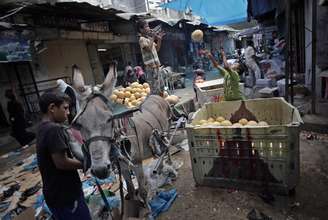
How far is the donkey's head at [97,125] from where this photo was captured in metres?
1.95

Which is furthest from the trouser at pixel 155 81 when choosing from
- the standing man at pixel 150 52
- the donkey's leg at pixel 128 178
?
the donkey's leg at pixel 128 178

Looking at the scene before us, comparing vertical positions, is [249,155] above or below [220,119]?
below

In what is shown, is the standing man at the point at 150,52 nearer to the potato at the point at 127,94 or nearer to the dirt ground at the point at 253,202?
the potato at the point at 127,94

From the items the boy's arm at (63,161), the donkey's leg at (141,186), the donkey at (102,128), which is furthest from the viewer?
the donkey's leg at (141,186)

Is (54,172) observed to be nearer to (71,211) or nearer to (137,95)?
(71,211)

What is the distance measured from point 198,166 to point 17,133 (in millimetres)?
6408

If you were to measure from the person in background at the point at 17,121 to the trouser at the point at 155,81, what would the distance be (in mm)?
4628

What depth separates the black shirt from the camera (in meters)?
1.85

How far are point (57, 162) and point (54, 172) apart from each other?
6.3 inches

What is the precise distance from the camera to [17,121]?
7246 millimetres

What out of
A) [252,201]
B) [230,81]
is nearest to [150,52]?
[230,81]

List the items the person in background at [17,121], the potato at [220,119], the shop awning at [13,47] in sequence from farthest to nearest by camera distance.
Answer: the person in background at [17,121] → the shop awning at [13,47] → the potato at [220,119]

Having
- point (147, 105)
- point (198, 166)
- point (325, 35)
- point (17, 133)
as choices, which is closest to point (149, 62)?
point (147, 105)

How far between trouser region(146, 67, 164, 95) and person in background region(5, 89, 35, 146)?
15.2 ft
